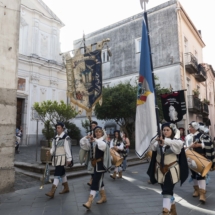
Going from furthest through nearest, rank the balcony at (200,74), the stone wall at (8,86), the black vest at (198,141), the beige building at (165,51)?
the balcony at (200,74)
the beige building at (165,51)
the stone wall at (8,86)
the black vest at (198,141)

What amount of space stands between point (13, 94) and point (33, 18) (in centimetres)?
1708

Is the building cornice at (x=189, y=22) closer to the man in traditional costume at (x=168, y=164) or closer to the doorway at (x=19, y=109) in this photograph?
the doorway at (x=19, y=109)

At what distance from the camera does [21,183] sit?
7023 millimetres

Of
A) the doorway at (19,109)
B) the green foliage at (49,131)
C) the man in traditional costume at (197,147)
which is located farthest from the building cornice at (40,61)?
the man in traditional costume at (197,147)

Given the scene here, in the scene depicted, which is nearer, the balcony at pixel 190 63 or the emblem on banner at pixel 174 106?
the emblem on banner at pixel 174 106

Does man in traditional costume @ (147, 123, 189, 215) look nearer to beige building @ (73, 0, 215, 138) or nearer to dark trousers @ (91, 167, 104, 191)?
dark trousers @ (91, 167, 104, 191)

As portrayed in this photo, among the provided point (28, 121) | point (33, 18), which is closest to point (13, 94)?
point (28, 121)

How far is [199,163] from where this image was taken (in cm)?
503

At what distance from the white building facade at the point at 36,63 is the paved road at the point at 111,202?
1375cm

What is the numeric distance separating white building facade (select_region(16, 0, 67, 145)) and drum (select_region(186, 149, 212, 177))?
16.1m

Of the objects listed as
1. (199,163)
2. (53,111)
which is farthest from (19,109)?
(199,163)

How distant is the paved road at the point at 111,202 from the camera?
14.8ft

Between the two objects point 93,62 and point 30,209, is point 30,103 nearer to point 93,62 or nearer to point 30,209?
point 93,62

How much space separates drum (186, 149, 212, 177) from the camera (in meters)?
4.98
